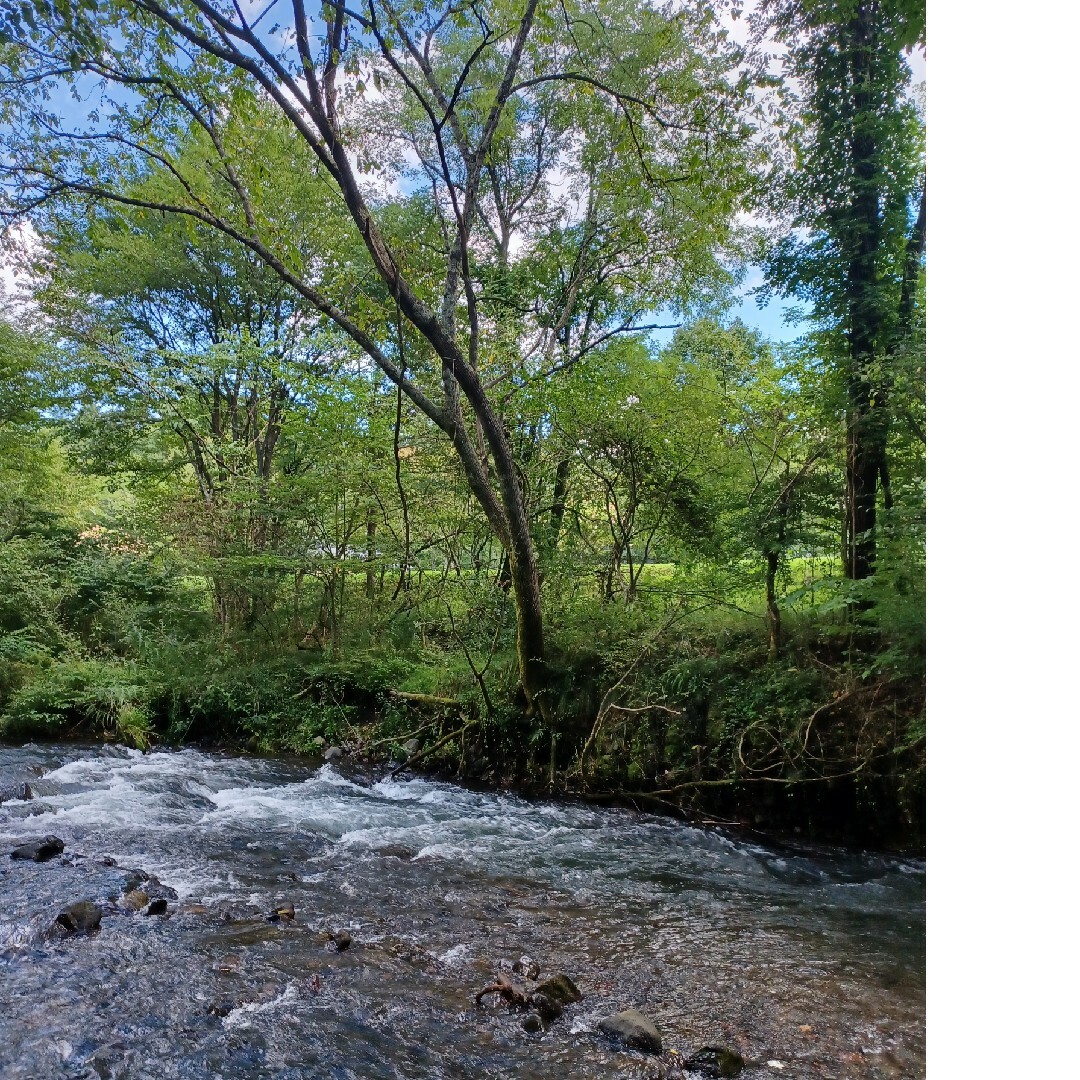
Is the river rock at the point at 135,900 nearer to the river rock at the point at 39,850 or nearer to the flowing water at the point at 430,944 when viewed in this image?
the flowing water at the point at 430,944

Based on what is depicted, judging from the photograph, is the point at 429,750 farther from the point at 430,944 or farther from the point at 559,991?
the point at 559,991

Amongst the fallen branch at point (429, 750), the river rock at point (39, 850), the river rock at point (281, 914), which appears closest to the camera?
the river rock at point (281, 914)

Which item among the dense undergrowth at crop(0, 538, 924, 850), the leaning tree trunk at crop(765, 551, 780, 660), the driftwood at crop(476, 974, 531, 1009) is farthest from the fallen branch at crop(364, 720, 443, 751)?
the driftwood at crop(476, 974, 531, 1009)

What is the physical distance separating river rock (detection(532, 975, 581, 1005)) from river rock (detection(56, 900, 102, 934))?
173 centimetres

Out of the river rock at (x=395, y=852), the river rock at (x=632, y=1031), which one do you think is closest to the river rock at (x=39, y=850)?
the river rock at (x=395, y=852)

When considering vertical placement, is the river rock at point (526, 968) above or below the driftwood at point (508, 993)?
below

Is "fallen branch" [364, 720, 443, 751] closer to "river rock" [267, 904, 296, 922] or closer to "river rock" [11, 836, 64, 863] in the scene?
"river rock" [11, 836, 64, 863]

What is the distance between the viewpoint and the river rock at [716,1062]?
1807mm

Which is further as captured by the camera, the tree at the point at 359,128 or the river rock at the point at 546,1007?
the tree at the point at 359,128

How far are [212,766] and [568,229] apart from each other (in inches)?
289

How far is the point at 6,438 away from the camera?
9141 millimetres

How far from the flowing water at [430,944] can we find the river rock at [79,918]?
0.17 feet

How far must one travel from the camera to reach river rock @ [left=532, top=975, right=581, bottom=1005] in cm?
215
